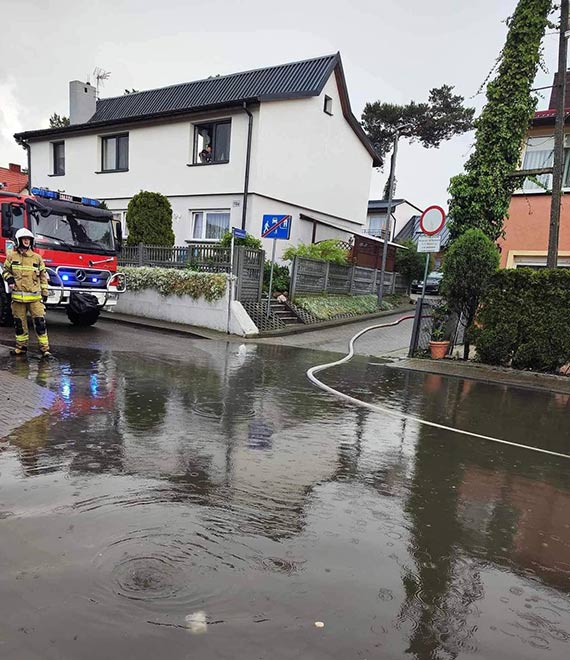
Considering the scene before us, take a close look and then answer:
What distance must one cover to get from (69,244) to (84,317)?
215 centimetres

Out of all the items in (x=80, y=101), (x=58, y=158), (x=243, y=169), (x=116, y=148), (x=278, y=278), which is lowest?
(x=278, y=278)

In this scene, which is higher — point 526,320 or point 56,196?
point 56,196

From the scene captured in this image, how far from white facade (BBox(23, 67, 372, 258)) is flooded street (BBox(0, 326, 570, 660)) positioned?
549 inches

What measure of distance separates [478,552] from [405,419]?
3.29 metres

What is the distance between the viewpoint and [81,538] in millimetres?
2967

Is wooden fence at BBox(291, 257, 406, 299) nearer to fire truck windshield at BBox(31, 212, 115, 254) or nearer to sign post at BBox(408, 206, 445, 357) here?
sign post at BBox(408, 206, 445, 357)

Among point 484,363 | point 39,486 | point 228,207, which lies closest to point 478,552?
point 39,486

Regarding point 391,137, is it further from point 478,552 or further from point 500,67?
point 478,552

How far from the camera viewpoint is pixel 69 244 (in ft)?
37.2

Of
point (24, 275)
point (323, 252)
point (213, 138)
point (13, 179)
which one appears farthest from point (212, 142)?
point (13, 179)

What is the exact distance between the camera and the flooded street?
2.30m

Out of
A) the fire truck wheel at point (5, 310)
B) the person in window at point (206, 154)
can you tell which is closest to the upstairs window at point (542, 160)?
the person in window at point (206, 154)

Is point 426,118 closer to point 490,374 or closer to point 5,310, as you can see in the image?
point 490,374

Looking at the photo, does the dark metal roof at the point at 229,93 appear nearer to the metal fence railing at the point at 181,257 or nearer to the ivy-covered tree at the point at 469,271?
the metal fence railing at the point at 181,257
